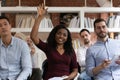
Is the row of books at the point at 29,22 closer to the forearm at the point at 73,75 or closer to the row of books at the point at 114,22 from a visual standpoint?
the row of books at the point at 114,22

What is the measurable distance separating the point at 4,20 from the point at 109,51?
1.26 meters

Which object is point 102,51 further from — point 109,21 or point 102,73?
point 109,21

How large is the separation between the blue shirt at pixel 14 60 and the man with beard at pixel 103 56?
75cm

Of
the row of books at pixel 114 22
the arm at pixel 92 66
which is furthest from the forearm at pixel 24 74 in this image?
the row of books at pixel 114 22

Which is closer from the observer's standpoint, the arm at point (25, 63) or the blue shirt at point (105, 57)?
the arm at point (25, 63)

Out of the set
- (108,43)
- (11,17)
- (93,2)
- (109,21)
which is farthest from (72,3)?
(108,43)

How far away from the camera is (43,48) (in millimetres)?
3115

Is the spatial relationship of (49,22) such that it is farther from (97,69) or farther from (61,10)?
(97,69)

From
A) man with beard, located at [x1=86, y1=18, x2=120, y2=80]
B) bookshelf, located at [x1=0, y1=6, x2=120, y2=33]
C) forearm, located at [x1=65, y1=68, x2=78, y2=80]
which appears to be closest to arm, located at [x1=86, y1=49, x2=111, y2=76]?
man with beard, located at [x1=86, y1=18, x2=120, y2=80]

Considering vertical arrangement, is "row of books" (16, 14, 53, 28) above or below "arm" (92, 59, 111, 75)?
above

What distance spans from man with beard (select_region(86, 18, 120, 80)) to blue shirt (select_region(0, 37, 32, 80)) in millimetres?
749

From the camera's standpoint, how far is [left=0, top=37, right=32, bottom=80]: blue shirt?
2.89m

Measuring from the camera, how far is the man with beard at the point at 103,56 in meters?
3.10

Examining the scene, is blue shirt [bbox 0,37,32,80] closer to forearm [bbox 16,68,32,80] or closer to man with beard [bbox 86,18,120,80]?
forearm [bbox 16,68,32,80]
